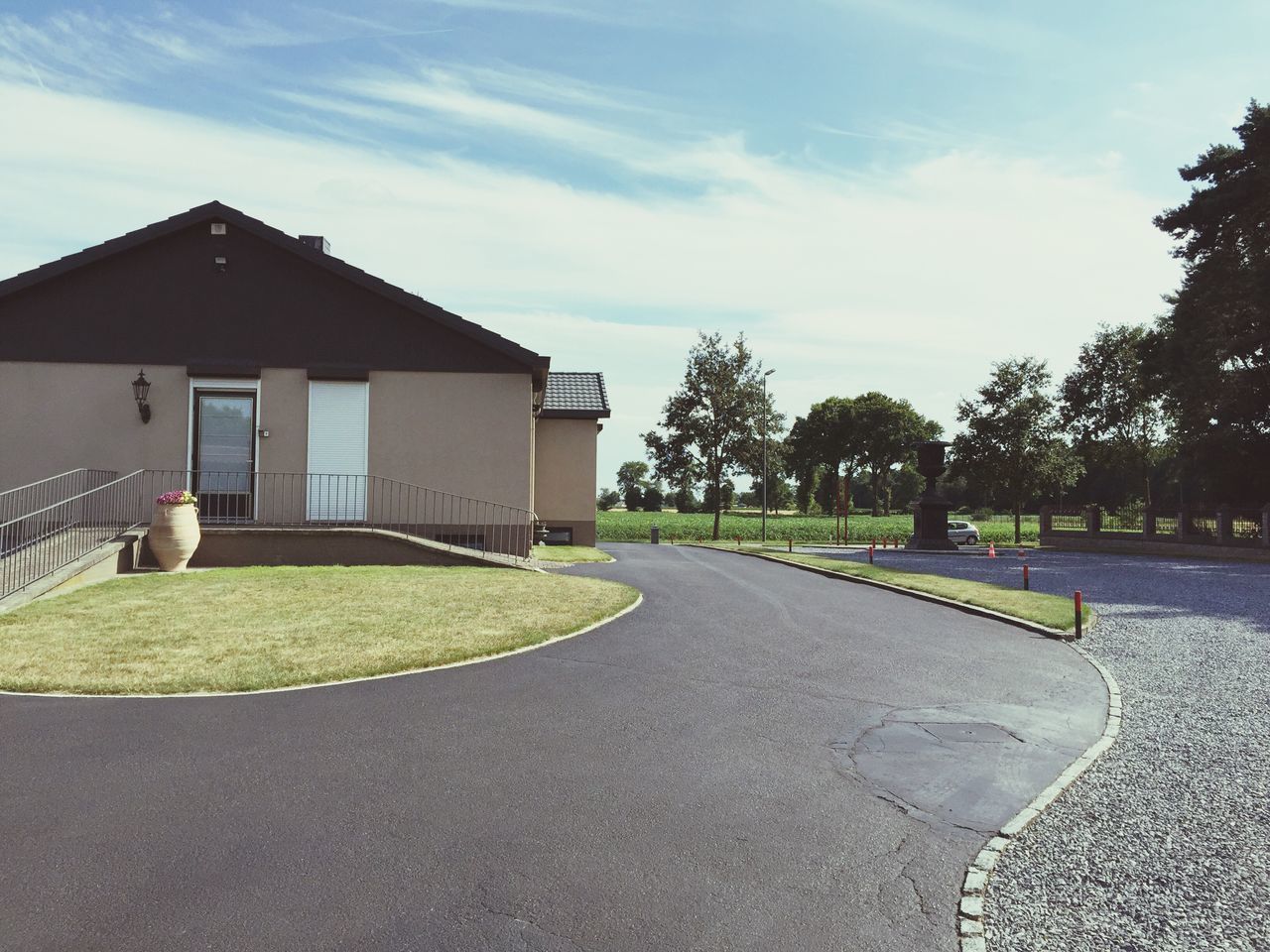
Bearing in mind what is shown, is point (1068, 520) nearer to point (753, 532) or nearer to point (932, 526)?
point (932, 526)

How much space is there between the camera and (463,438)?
59.1 ft

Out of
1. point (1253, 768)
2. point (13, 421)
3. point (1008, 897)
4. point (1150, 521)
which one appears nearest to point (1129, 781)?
point (1253, 768)

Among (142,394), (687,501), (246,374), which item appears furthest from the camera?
(687,501)

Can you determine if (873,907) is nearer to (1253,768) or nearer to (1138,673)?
(1253,768)

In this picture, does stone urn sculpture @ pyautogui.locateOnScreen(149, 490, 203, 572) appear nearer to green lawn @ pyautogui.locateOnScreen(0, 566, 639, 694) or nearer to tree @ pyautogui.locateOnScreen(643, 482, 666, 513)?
green lawn @ pyautogui.locateOnScreen(0, 566, 639, 694)

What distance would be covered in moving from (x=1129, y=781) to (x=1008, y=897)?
2369 millimetres

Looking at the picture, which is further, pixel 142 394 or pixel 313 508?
pixel 313 508

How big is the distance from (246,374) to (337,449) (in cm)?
250

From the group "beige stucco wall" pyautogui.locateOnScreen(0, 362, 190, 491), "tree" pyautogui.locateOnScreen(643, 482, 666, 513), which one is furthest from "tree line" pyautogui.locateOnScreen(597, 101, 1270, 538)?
"beige stucco wall" pyautogui.locateOnScreen(0, 362, 190, 491)

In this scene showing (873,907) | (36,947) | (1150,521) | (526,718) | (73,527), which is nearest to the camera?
(36,947)

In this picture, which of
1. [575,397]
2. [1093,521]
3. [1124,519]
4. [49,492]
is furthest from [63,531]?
[1093,521]

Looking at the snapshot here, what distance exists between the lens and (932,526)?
30656mm

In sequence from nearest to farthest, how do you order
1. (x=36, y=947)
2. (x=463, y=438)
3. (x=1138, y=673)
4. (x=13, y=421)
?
1. (x=36, y=947)
2. (x=1138, y=673)
3. (x=13, y=421)
4. (x=463, y=438)

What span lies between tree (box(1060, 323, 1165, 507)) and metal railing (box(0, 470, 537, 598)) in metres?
40.8
